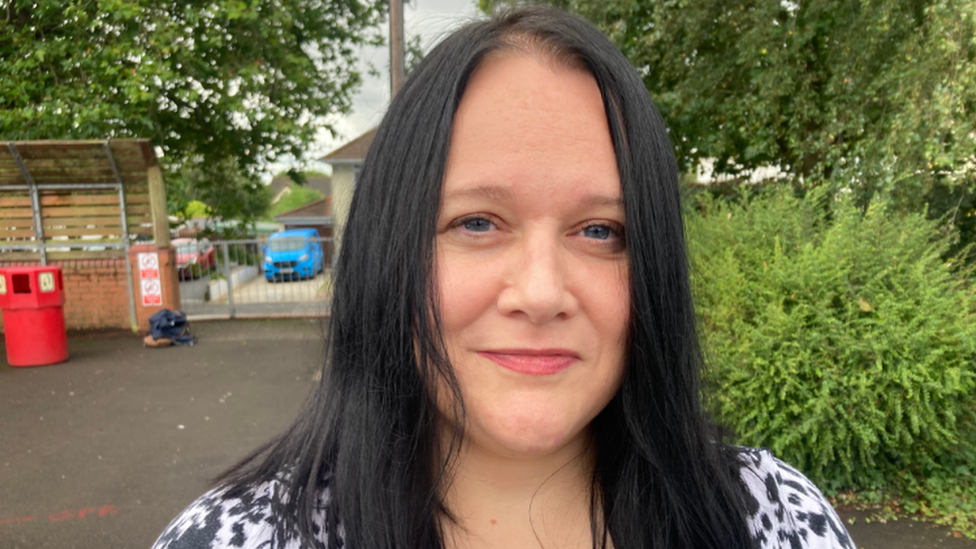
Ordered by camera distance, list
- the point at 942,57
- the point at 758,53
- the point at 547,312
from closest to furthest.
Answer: the point at 547,312 < the point at 942,57 < the point at 758,53

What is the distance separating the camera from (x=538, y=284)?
0.98 m

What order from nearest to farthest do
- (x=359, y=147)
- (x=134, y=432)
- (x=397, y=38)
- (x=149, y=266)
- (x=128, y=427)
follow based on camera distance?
(x=359, y=147), (x=134, y=432), (x=128, y=427), (x=397, y=38), (x=149, y=266)

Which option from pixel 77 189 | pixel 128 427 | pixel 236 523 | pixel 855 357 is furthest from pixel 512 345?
pixel 77 189

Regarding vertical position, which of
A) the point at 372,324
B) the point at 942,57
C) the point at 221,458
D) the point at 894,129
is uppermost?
the point at 942,57

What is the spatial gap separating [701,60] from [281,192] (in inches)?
2588

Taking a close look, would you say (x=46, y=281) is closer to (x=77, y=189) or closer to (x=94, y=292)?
(x=94, y=292)

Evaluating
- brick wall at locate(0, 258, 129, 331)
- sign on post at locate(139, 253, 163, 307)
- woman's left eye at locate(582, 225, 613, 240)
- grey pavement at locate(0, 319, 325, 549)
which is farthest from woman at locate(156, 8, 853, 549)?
brick wall at locate(0, 258, 129, 331)

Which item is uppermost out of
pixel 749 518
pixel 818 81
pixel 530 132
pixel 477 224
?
pixel 818 81

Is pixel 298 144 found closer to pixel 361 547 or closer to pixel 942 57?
pixel 942 57

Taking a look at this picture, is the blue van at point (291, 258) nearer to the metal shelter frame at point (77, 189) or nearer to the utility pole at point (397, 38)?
the metal shelter frame at point (77, 189)

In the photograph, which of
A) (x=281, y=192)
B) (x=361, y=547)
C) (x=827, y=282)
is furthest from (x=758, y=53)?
(x=281, y=192)

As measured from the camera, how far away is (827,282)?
3.84 metres

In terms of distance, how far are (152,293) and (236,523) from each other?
893 cm

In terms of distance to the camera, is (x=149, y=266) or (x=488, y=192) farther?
(x=149, y=266)
